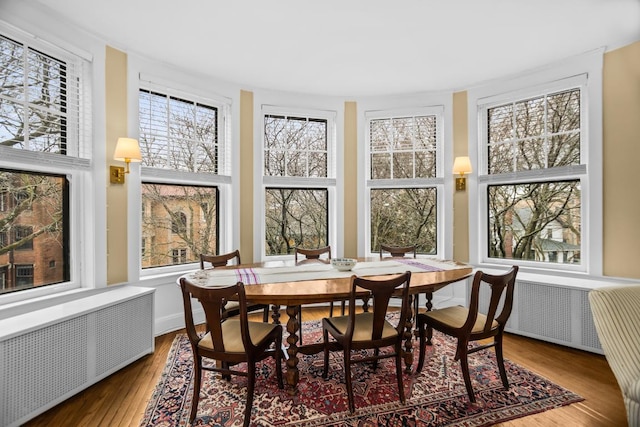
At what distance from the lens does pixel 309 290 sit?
215 centimetres

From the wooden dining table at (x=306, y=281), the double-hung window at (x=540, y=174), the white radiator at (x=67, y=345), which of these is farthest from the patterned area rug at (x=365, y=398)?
the double-hung window at (x=540, y=174)

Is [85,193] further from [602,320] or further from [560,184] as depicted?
[560,184]

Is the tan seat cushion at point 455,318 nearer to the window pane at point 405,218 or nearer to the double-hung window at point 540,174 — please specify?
the double-hung window at point 540,174

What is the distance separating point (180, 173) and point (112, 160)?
0.68 m

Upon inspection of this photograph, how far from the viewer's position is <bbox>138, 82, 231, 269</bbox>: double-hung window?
3.42 meters

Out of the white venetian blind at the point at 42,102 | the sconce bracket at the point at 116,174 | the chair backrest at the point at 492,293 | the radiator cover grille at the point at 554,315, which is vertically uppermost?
the white venetian blind at the point at 42,102

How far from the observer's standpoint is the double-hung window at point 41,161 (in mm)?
2342

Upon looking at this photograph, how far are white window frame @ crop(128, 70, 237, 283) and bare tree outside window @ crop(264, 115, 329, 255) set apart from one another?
1.76 ft

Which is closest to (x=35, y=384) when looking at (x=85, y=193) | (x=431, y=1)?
(x=85, y=193)

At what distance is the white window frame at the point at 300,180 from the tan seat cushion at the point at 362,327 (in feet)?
6.62

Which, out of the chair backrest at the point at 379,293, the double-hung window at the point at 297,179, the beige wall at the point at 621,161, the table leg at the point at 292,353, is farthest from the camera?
the double-hung window at the point at 297,179

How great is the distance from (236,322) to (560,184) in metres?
3.84

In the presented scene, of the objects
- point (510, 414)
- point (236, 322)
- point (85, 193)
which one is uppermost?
point (85, 193)

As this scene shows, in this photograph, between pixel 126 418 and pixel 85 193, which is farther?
pixel 85 193
